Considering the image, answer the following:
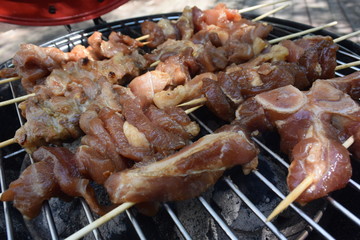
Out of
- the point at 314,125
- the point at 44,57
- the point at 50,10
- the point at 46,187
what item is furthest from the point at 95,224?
the point at 50,10

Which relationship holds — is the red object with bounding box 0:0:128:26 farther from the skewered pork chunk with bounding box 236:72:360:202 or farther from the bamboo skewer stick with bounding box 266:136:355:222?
the bamboo skewer stick with bounding box 266:136:355:222

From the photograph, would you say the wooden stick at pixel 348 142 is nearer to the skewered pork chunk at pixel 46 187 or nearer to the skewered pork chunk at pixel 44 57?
the skewered pork chunk at pixel 46 187

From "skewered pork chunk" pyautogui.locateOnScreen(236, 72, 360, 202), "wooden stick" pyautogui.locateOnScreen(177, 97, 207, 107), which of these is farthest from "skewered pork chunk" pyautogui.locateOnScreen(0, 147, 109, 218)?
"skewered pork chunk" pyautogui.locateOnScreen(236, 72, 360, 202)

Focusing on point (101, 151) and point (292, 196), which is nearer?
point (292, 196)

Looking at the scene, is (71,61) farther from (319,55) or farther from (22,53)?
(319,55)

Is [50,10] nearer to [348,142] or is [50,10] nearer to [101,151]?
[101,151]

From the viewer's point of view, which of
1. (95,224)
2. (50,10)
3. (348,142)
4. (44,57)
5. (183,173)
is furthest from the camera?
(50,10)
